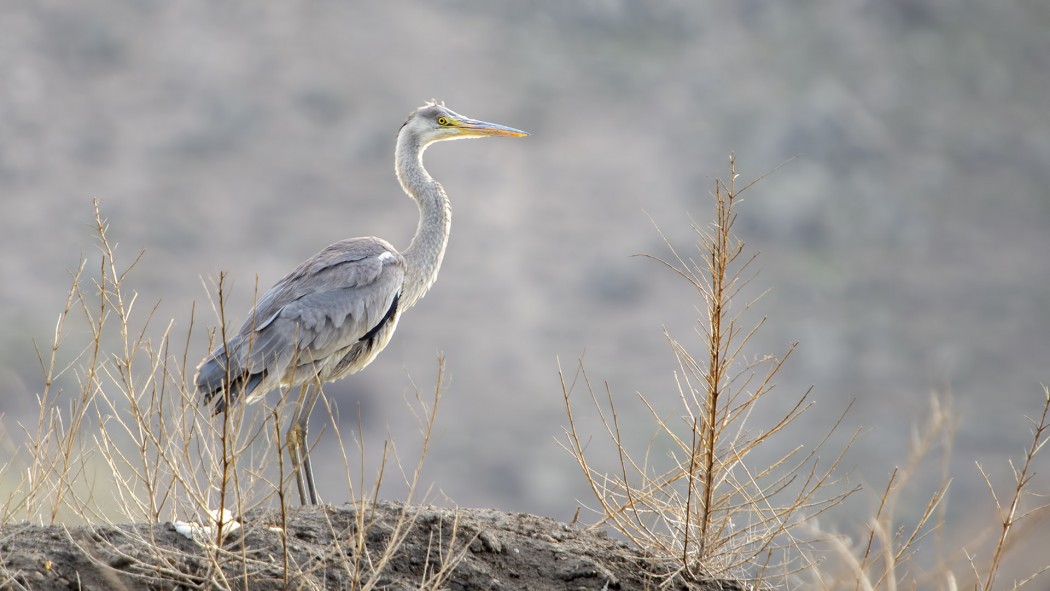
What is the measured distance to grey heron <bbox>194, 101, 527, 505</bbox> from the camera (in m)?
7.06

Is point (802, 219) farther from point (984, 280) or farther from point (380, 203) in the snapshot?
point (380, 203)

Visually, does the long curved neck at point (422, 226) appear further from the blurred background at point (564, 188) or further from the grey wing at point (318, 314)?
the blurred background at point (564, 188)

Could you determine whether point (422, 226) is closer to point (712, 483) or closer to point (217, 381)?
point (217, 381)

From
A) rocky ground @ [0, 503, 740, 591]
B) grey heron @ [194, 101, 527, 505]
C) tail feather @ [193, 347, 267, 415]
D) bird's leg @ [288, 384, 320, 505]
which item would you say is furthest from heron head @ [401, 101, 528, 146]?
rocky ground @ [0, 503, 740, 591]

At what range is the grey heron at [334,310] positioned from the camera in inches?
278

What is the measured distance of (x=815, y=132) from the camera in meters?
35.6

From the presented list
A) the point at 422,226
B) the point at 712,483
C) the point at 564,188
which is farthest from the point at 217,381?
the point at 564,188

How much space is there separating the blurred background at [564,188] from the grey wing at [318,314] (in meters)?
15.1

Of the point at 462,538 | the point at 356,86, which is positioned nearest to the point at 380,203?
the point at 356,86

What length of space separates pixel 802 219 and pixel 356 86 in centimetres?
1253

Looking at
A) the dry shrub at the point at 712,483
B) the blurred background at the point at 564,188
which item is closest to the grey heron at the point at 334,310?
the dry shrub at the point at 712,483

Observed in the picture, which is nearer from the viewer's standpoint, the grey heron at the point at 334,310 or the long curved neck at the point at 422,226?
the grey heron at the point at 334,310

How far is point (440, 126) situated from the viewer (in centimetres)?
850

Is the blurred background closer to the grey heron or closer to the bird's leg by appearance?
the grey heron
